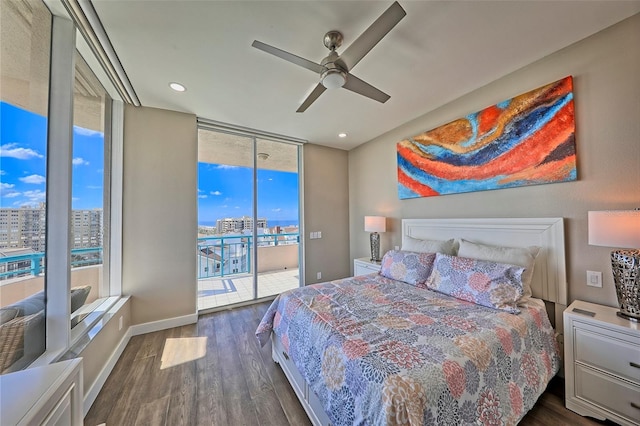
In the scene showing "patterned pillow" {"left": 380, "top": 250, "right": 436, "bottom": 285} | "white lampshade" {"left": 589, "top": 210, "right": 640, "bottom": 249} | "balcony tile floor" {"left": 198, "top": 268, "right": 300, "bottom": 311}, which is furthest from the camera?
"balcony tile floor" {"left": 198, "top": 268, "right": 300, "bottom": 311}

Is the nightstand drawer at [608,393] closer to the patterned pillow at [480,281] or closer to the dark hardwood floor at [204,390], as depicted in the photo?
→ the dark hardwood floor at [204,390]

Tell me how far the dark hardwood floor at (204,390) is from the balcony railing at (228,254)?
5.68ft

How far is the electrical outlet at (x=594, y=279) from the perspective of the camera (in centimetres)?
173

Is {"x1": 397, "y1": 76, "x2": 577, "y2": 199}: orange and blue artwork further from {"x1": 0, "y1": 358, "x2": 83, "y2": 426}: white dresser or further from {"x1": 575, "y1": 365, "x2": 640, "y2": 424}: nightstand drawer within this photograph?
{"x1": 0, "y1": 358, "x2": 83, "y2": 426}: white dresser

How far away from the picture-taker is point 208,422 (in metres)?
1.53

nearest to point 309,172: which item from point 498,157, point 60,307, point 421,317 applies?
point 498,157

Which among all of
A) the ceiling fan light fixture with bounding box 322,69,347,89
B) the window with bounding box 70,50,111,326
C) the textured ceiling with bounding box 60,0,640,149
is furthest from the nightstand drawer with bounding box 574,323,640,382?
the window with bounding box 70,50,111,326

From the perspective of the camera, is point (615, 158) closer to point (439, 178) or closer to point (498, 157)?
point (498, 157)

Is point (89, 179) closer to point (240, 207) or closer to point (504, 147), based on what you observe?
point (240, 207)

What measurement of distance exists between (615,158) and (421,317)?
1.87 meters

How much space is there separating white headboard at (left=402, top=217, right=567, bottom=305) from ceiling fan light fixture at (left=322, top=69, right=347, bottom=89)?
78.0 inches

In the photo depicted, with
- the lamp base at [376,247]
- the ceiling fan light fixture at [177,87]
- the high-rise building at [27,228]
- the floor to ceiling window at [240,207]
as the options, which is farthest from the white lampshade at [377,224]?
the high-rise building at [27,228]

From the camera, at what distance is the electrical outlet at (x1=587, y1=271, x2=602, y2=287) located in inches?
67.9

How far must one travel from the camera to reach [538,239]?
78.9 inches
